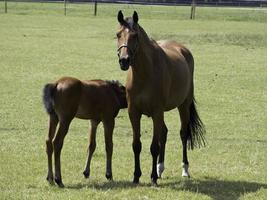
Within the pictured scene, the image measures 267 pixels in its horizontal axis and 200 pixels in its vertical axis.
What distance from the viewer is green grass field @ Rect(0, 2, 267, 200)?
708 centimetres

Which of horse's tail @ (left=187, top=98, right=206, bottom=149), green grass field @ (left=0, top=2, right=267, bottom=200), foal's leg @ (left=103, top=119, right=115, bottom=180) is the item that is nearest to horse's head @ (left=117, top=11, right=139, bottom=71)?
foal's leg @ (left=103, top=119, right=115, bottom=180)

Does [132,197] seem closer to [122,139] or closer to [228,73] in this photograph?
[122,139]

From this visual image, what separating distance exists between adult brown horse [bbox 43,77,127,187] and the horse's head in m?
0.86

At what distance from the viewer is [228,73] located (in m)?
19.1

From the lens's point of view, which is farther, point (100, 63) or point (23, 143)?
point (100, 63)

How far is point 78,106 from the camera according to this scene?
23.1 ft

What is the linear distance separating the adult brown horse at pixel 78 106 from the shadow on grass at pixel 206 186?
12.4 inches

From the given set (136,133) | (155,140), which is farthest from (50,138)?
(155,140)

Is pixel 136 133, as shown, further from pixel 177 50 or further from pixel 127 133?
pixel 127 133

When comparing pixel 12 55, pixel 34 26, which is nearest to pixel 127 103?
pixel 12 55

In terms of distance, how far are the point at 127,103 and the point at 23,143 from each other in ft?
9.22

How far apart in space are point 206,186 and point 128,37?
2293 mm

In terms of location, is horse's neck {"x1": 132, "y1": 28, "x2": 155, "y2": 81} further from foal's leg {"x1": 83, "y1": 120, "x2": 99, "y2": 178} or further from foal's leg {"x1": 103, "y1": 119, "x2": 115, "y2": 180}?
foal's leg {"x1": 83, "y1": 120, "x2": 99, "y2": 178}

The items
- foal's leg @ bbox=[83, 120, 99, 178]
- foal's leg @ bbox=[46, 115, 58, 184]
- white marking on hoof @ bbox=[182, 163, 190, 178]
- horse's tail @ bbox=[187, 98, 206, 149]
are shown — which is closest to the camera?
foal's leg @ bbox=[46, 115, 58, 184]
